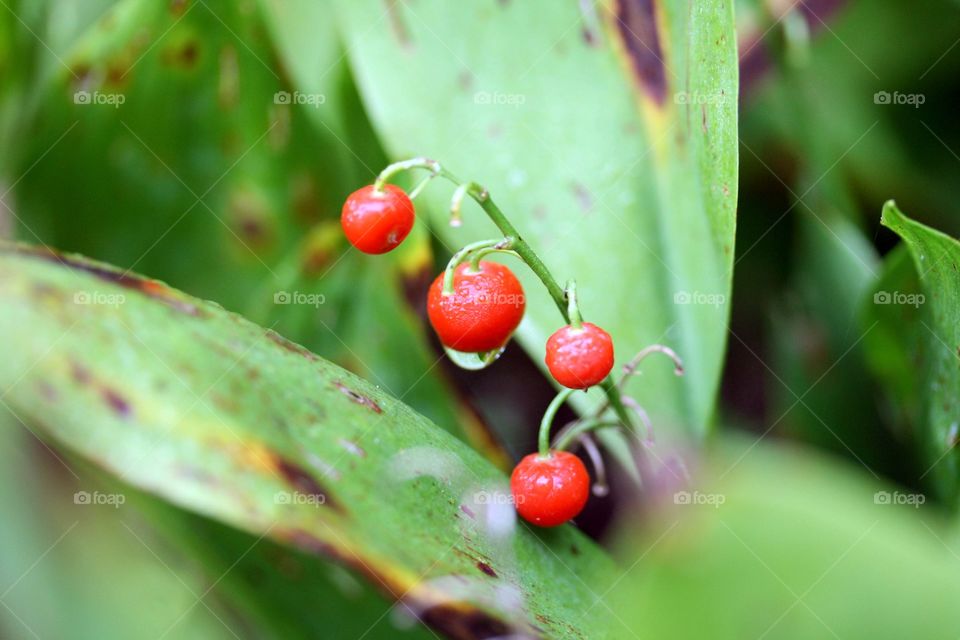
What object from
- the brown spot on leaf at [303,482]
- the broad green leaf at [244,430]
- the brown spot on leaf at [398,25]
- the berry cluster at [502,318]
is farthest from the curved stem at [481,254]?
the brown spot on leaf at [398,25]

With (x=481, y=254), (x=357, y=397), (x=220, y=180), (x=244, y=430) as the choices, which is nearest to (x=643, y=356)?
(x=481, y=254)

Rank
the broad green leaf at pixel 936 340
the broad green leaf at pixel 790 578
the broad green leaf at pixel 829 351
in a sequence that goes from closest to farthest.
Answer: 1. the broad green leaf at pixel 790 578
2. the broad green leaf at pixel 936 340
3. the broad green leaf at pixel 829 351

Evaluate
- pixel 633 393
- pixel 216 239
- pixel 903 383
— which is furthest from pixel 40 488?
pixel 903 383

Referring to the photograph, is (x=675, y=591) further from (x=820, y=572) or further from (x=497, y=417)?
(x=497, y=417)

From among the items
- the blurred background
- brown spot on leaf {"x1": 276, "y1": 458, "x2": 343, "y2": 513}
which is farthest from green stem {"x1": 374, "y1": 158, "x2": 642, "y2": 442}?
brown spot on leaf {"x1": 276, "y1": 458, "x2": 343, "y2": 513}

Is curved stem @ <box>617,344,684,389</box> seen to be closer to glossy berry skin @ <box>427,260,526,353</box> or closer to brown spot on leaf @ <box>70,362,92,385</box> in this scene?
glossy berry skin @ <box>427,260,526,353</box>

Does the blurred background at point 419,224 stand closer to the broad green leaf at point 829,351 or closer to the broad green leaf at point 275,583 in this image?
the broad green leaf at point 829,351
